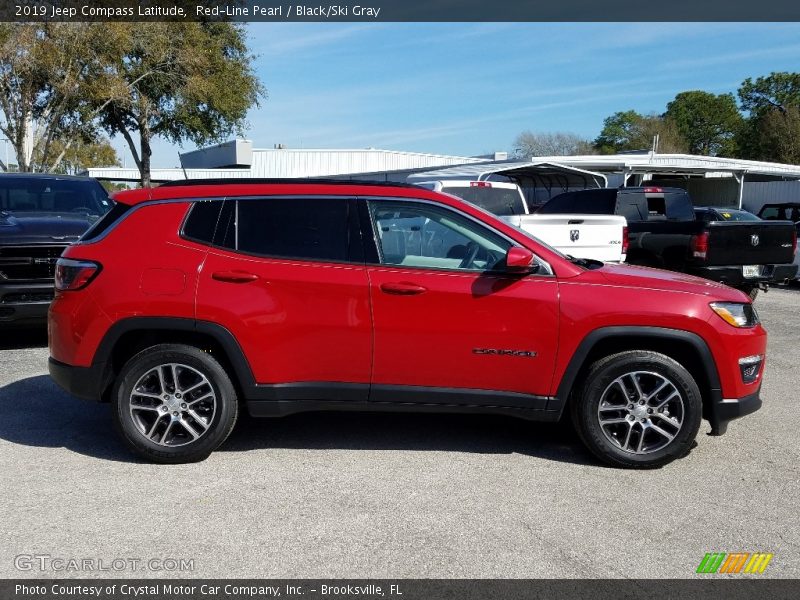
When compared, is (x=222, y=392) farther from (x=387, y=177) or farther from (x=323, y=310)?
(x=387, y=177)

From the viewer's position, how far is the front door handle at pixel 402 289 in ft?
15.6

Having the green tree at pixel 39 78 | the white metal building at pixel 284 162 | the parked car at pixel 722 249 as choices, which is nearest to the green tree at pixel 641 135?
the white metal building at pixel 284 162

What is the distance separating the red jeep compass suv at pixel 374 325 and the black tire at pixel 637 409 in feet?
0.03

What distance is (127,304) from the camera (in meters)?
4.81

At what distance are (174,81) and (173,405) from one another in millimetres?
26327

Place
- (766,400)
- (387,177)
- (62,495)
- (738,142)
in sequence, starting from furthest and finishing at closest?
(738,142) < (387,177) < (766,400) < (62,495)

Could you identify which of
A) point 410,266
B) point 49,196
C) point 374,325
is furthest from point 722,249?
point 49,196

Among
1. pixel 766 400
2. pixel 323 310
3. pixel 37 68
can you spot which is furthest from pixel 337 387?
pixel 37 68

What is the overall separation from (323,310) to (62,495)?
1847mm

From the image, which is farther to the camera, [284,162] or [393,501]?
[284,162]

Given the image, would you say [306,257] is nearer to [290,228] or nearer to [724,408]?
[290,228]

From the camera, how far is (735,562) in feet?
12.1

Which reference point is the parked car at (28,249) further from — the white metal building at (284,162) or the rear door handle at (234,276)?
the white metal building at (284,162)

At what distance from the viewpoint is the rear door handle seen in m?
4.80
